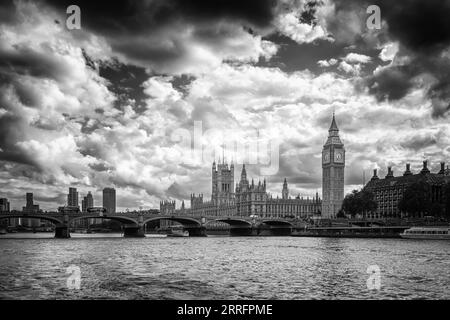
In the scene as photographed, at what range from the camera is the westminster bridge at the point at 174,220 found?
11638 cm

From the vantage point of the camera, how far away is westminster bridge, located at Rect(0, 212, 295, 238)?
116 metres

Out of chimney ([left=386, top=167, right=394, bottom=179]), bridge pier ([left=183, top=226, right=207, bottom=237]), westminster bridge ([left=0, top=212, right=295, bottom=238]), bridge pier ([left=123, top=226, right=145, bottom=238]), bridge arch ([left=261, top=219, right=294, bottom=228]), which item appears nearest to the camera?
westminster bridge ([left=0, top=212, right=295, bottom=238])

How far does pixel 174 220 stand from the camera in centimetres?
13550

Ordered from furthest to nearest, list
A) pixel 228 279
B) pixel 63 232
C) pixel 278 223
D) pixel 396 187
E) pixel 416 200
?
pixel 396 187 → pixel 278 223 → pixel 416 200 → pixel 63 232 → pixel 228 279

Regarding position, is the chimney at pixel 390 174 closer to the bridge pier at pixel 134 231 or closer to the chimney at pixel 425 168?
the chimney at pixel 425 168

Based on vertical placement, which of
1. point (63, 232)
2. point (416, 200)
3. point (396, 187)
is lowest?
point (63, 232)

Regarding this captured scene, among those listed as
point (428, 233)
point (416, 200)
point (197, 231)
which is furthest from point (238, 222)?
point (428, 233)

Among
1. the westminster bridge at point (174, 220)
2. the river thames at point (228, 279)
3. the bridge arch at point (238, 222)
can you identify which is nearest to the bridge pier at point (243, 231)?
the westminster bridge at point (174, 220)

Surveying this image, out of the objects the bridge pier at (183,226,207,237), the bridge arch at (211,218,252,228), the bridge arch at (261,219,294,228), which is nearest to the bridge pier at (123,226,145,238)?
the bridge pier at (183,226,207,237)

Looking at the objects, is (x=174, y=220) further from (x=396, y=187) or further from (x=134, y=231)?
(x=396, y=187)

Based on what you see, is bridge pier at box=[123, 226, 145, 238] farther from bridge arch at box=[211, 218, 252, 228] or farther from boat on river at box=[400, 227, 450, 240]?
boat on river at box=[400, 227, 450, 240]
